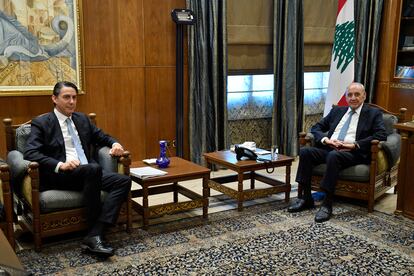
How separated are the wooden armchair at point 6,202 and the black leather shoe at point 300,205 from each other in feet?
7.01

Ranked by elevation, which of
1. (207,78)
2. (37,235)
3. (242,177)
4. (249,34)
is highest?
(249,34)

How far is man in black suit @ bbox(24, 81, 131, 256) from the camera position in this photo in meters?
3.04

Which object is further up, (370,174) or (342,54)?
(342,54)

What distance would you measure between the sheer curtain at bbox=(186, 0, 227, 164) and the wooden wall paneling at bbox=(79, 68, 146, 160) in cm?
55

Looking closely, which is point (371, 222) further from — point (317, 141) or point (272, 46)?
point (272, 46)

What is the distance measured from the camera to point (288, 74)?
5.68 meters

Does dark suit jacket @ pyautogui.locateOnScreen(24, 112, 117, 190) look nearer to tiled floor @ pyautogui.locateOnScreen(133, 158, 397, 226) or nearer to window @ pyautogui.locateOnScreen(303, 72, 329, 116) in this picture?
tiled floor @ pyautogui.locateOnScreen(133, 158, 397, 226)

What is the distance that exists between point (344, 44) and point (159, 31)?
2.23m

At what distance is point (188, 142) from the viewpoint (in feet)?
17.0

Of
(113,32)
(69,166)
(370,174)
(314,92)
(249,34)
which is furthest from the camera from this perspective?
(314,92)

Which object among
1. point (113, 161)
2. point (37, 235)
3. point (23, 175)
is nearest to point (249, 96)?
point (113, 161)

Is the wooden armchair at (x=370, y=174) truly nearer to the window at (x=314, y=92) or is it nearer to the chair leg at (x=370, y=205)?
the chair leg at (x=370, y=205)

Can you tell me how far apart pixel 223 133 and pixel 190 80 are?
0.73 m

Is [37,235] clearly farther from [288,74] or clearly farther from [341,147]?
[288,74]
